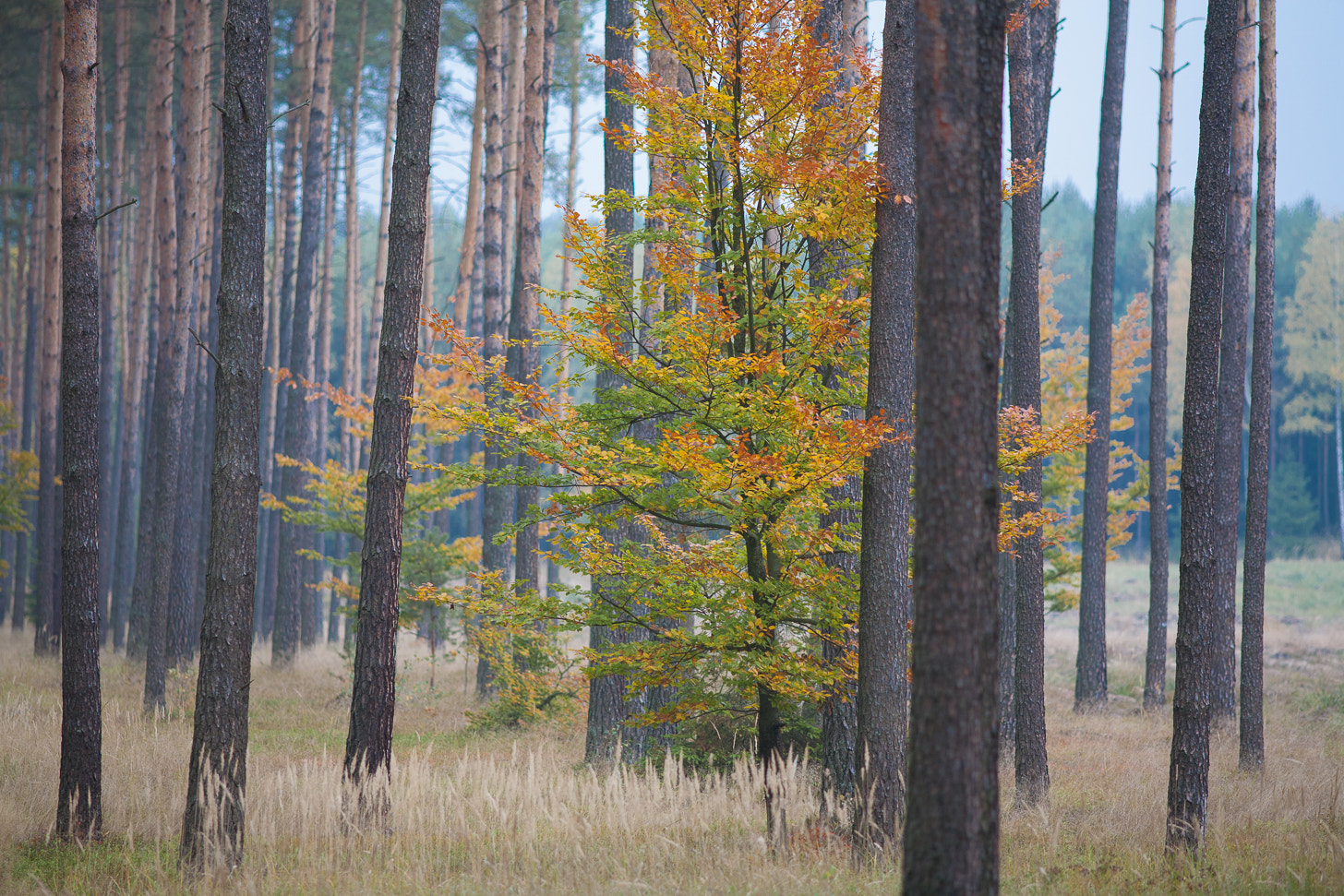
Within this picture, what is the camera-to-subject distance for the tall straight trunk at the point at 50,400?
17500 mm

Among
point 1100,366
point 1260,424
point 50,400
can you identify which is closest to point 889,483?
point 1260,424

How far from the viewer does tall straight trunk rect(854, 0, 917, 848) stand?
6.18m

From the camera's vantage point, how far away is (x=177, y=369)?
1433 centimetres

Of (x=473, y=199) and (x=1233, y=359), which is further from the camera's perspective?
(x=473, y=199)

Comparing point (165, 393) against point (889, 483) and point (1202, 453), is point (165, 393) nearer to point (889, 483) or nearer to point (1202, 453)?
point (889, 483)

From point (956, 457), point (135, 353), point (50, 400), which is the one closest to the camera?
point (956, 457)

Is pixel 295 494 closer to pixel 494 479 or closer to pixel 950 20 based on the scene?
pixel 494 479

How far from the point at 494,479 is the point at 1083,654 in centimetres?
1268

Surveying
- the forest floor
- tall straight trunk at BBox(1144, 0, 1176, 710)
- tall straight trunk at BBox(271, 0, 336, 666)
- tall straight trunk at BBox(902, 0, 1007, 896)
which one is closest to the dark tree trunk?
the forest floor

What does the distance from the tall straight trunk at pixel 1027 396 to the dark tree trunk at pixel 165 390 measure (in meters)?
11.1

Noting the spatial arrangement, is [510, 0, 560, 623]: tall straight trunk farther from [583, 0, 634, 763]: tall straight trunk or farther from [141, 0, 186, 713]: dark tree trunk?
[141, 0, 186, 713]: dark tree trunk

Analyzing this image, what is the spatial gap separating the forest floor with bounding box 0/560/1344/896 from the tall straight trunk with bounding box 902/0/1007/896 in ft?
6.64

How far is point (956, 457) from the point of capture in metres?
3.52

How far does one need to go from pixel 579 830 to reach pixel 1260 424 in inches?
360
